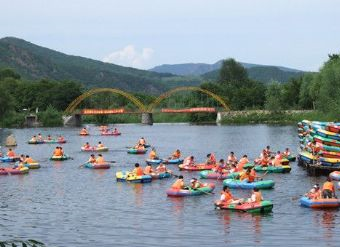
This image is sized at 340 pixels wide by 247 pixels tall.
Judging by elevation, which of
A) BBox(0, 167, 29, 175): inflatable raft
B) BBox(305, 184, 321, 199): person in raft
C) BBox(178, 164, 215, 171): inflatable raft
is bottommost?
BBox(0, 167, 29, 175): inflatable raft

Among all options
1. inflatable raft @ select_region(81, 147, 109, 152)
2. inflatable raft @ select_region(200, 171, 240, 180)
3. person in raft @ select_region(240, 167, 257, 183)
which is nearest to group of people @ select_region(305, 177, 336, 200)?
person in raft @ select_region(240, 167, 257, 183)

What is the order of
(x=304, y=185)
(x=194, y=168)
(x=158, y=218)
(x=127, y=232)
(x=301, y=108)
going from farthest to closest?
(x=301, y=108)
(x=194, y=168)
(x=304, y=185)
(x=158, y=218)
(x=127, y=232)

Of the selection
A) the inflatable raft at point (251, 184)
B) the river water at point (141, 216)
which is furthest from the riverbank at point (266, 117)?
the inflatable raft at point (251, 184)

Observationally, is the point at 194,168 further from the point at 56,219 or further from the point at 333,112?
the point at 333,112

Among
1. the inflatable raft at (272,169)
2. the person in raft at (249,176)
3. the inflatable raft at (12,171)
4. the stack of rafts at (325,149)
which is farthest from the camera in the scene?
the inflatable raft at (12,171)

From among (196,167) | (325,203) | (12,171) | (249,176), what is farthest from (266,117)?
(325,203)

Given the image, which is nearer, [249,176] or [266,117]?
[249,176]

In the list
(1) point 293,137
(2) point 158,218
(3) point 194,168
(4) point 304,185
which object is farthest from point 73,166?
(1) point 293,137

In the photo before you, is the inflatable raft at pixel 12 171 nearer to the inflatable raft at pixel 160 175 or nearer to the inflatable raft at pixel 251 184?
the inflatable raft at pixel 160 175

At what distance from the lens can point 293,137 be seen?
4870 inches

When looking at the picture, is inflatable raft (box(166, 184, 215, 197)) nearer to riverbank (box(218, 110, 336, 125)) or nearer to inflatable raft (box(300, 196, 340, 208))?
inflatable raft (box(300, 196, 340, 208))

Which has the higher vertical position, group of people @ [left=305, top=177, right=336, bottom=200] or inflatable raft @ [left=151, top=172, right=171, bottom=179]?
group of people @ [left=305, top=177, right=336, bottom=200]

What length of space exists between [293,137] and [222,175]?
6519cm

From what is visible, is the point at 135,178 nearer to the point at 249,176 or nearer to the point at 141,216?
the point at 249,176
